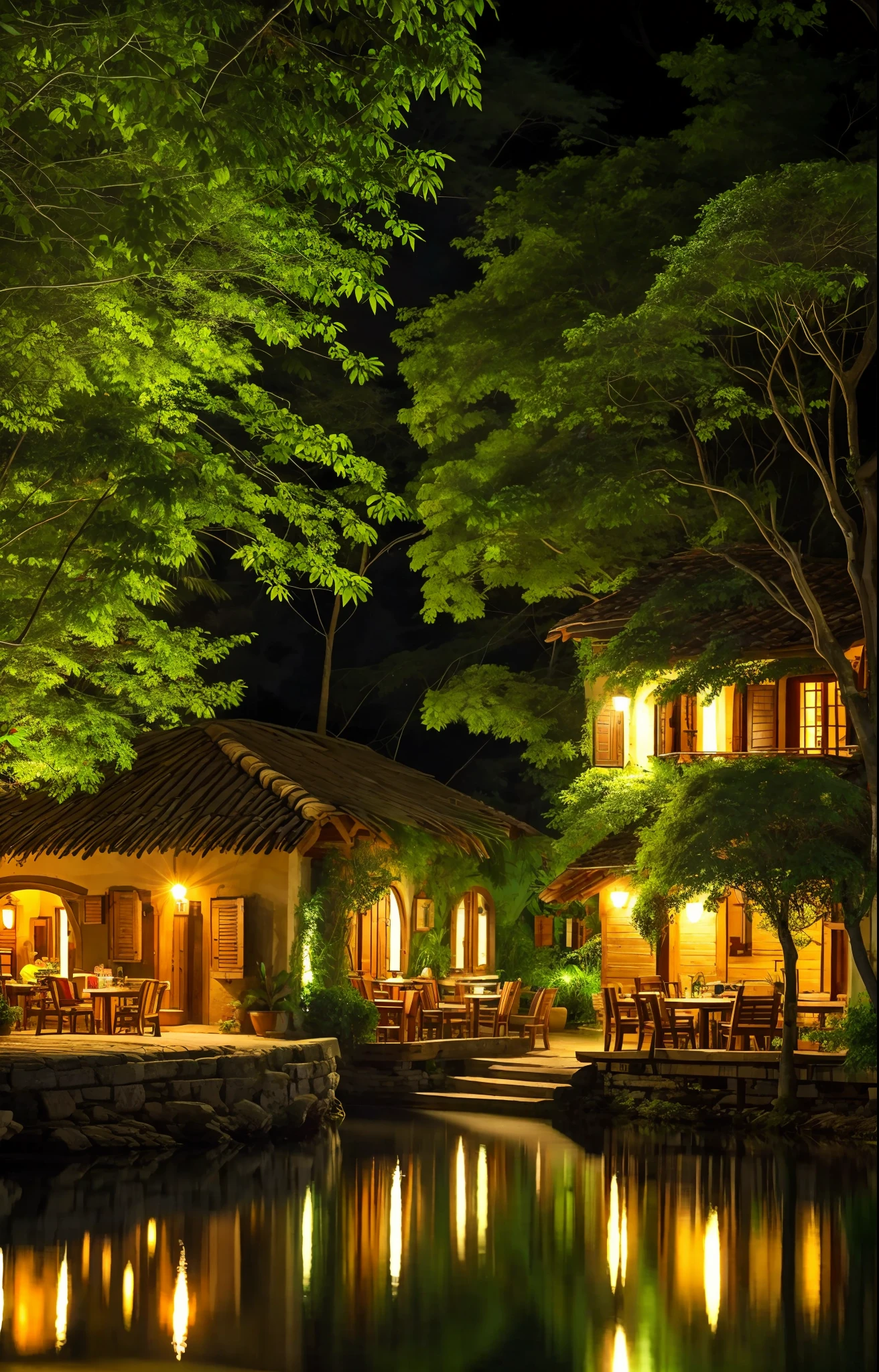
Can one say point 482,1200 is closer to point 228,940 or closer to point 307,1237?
point 307,1237

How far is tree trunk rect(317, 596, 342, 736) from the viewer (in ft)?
115

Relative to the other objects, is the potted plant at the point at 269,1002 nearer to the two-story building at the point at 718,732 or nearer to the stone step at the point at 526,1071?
the stone step at the point at 526,1071

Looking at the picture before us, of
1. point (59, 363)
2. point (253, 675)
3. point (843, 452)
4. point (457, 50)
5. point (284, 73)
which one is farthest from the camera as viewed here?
point (253, 675)

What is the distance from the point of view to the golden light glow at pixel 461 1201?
11531 mm

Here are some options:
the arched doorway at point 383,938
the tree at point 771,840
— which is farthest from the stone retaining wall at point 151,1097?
the arched doorway at point 383,938

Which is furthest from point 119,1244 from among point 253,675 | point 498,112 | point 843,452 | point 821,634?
point 253,675

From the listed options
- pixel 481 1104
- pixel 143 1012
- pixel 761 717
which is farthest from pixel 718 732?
pixel 143 1012

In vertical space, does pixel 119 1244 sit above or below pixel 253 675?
below

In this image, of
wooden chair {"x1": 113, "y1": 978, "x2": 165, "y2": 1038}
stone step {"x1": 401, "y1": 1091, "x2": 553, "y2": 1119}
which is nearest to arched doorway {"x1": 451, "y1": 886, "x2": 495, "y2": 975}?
stone step {"x1": 401, "y1": 1091, "x2": 553, "y2": 1119}

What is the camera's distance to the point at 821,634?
19.1 metres

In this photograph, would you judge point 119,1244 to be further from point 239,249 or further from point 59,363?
point 239,249

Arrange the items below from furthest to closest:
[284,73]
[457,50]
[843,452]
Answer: [843,452] → [284,73] → [457,50]

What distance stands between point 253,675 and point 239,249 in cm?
2304

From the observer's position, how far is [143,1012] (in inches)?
791
